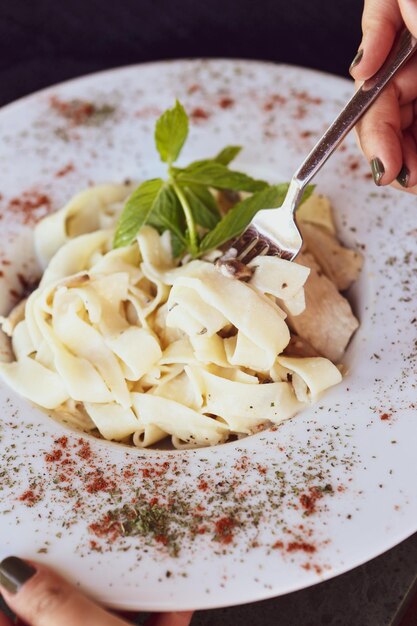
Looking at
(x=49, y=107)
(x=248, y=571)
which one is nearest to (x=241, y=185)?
(x=49, y=107)

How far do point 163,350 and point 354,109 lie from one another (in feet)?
3.50

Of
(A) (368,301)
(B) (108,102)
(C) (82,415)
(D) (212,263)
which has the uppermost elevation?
(B) (108,102)

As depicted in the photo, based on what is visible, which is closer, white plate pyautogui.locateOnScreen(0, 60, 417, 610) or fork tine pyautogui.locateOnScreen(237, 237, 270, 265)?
white plate pyautogui.locateOnScreen(0, 60, 417, 610)

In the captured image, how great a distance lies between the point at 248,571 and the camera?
2.09 metres

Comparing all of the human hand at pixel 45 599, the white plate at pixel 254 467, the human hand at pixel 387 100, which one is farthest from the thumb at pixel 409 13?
the human hand at pixel 45 599

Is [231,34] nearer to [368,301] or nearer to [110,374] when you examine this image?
[368,301]

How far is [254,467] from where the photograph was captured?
2.39m

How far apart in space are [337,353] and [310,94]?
1369 millimetres

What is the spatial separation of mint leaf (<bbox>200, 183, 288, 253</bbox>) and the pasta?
112mm

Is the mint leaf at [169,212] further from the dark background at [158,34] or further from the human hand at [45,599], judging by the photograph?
the dark background at [158,34]

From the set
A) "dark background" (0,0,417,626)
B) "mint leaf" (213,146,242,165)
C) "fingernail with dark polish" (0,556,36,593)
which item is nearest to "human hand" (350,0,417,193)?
"mint leaf" (213,146,242,165)

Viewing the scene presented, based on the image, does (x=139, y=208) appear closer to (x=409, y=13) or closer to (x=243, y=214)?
(x=243, y=214)

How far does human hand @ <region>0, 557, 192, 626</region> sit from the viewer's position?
1.98 m

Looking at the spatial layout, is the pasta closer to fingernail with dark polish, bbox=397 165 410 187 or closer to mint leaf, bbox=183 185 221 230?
mint leaf, bbox=183 185 221 230
